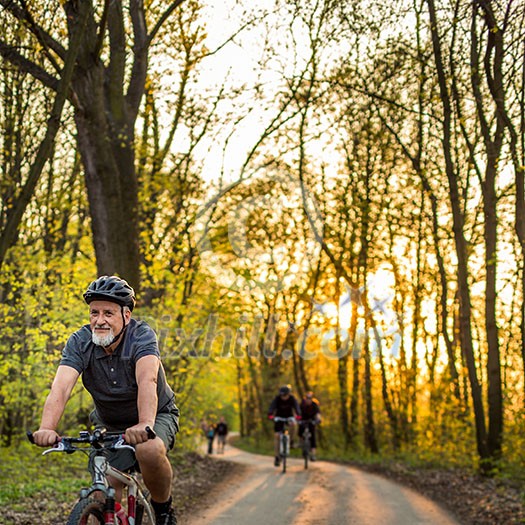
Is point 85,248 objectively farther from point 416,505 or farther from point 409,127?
point 416,505

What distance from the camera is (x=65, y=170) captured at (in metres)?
22.8

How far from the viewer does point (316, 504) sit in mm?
12359

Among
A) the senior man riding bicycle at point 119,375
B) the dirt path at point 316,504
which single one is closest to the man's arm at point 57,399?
the senior man riding bicycle at point 119,375

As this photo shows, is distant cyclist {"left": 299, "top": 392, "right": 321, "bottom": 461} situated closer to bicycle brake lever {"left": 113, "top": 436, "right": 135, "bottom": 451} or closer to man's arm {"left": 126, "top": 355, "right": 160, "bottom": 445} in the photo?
man's arm {"left": 126, "top": 355, "right": 160, "bottom": 445}

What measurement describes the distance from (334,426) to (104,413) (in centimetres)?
3377

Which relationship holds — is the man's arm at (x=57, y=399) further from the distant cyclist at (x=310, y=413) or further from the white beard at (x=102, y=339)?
the distant cyclist at (x=310, y=413)

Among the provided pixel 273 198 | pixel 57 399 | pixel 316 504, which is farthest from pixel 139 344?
pixel 273 198

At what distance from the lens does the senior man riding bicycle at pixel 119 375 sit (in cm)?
488

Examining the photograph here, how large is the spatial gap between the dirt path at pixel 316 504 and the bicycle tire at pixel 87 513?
574cm

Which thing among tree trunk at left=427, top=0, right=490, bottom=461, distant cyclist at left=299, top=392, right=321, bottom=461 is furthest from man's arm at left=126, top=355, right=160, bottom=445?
distant cyclist at left=299, top=392, right=321, bottom=461

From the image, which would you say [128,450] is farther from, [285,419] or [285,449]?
[285,449]

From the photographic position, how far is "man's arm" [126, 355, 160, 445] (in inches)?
176

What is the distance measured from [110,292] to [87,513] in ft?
4.28

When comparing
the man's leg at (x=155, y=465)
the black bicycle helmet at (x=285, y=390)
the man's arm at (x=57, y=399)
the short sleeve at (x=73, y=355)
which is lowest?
the man's leg at (x=155, y=465)
